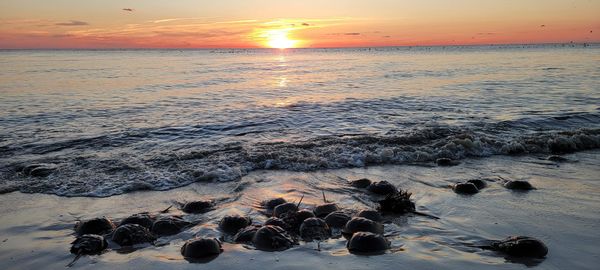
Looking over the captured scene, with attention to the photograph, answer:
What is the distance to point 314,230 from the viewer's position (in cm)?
490

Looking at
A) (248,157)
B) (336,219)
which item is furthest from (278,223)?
(248,157)

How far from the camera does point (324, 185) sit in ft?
24.1

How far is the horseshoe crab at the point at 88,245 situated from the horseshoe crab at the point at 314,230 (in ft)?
7.10

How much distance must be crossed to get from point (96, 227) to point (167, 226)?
83 centimetres

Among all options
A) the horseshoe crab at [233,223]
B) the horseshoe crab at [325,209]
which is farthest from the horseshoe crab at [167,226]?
the horseshoe crab at [325,209]

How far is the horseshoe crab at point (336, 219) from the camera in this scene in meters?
5.18

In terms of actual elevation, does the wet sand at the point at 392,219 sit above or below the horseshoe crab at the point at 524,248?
below

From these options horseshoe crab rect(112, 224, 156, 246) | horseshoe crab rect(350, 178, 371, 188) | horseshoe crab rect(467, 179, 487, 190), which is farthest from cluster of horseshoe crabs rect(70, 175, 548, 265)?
horseshoe crab rect(467, 179, 487, 190)

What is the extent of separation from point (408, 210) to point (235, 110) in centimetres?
1139

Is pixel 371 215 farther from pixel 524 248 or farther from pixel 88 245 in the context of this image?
pixel 88 245

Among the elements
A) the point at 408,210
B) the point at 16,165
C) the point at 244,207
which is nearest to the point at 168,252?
the point at 244,207

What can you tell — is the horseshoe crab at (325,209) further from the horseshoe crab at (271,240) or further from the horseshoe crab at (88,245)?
the horseshoe crab at (88,245)

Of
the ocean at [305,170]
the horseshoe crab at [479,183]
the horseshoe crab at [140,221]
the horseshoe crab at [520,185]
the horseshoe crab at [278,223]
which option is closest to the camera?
the ocean at [305,170]

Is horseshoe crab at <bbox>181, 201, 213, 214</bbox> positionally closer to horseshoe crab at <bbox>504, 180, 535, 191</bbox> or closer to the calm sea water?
the calm sea water
